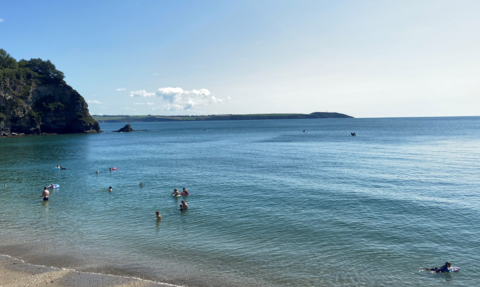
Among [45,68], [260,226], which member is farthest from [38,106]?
[260,226]

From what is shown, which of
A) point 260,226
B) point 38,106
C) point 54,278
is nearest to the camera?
point 54,278

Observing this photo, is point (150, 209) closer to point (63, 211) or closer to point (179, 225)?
point (179, 225)

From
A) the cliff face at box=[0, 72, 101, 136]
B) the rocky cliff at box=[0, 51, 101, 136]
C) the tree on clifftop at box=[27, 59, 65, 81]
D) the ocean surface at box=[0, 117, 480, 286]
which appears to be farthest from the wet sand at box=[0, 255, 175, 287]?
the tree on clifftop at box=[27, 59, 65, 81]

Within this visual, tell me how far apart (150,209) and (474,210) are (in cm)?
3303

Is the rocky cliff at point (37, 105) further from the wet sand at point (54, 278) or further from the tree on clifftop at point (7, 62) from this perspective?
the wet sand at point (54, 278)

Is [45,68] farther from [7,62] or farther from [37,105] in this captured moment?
[37,105]

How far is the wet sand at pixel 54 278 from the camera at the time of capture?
17766mm

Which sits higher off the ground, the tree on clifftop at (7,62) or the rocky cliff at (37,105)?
the tree on clifftop at (7,62)

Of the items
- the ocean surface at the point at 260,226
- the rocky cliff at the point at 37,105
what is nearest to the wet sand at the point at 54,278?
the ocean surface at the point at 260,226

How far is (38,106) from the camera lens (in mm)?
144000

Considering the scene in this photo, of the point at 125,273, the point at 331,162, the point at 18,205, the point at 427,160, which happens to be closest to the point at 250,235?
the point at 125,273

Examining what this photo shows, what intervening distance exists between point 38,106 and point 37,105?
665 mm

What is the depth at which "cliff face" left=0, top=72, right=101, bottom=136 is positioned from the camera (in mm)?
132500

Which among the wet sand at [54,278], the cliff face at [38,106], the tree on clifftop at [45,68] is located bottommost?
the wet sand at [54,278]
